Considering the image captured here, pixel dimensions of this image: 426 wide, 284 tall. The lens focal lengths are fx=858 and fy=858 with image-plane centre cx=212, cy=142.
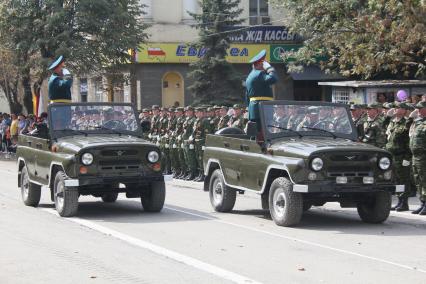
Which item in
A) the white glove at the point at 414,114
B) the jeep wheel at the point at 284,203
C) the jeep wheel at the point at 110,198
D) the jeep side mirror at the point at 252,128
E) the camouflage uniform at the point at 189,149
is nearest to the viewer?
the jeep wheel at the point at 284,203

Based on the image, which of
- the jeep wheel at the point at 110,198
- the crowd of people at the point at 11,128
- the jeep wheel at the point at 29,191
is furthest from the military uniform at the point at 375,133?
the crowd of people at the point at 11,128

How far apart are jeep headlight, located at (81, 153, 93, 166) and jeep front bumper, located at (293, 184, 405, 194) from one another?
11.3ft

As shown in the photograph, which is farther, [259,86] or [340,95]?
[340,95]

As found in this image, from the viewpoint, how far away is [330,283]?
868cm

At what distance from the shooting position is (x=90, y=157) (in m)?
13.8

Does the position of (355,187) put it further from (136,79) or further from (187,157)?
(136,79)

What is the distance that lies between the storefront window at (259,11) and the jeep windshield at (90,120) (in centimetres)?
3221

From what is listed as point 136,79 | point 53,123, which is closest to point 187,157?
point 53,123

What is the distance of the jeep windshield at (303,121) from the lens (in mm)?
13750

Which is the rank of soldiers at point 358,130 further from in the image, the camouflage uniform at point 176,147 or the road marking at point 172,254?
the road marking at point 172,254

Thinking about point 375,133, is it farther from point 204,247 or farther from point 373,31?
point 204,247

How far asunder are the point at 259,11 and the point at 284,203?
3528 centimetres

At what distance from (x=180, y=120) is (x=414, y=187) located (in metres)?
10.2

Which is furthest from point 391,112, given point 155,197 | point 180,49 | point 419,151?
point 180,49
